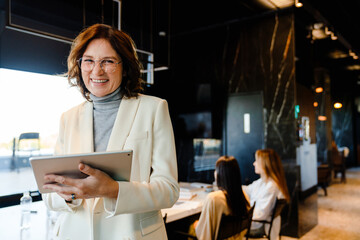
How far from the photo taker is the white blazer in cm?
98

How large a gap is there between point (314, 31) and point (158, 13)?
2587 millimetres

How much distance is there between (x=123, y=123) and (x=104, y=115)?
12 centimetres

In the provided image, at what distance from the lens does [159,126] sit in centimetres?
103

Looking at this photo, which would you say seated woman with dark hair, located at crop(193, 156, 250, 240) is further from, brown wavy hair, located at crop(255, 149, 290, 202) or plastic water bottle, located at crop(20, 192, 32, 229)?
plastic water bottle, located at crop(20, 192, 32, 229)

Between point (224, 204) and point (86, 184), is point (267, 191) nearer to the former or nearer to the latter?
point (224, 204)

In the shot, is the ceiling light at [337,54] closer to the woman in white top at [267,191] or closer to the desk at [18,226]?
the woman in white top at [267,191]

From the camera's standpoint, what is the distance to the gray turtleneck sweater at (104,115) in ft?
3.56

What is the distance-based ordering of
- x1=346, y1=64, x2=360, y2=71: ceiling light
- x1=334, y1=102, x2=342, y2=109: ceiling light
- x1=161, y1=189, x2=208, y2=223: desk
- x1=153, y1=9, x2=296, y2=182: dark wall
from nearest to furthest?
x1=161, y1=189, x2=208, y2=223: desk, x1=153, y1=9, x2=296, y2=182: dark wall, x1=334, y1=102, x2=342, y2=109: ceiling light, x1=346, y1=64, x2=360, y2=71: ceiling light

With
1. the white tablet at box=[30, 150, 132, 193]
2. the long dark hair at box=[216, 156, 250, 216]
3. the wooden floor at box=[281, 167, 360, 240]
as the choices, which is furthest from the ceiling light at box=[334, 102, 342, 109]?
the white tablet at box=[30, 150, 132, 193]

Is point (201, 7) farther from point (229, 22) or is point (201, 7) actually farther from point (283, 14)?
point (283, 14)

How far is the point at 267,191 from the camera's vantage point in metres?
3.03

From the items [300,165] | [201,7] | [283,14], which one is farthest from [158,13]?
[300,165]

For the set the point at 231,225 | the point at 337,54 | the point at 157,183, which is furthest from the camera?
the point at 337,54

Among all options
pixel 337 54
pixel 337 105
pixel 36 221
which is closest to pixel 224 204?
pixel 36 221
